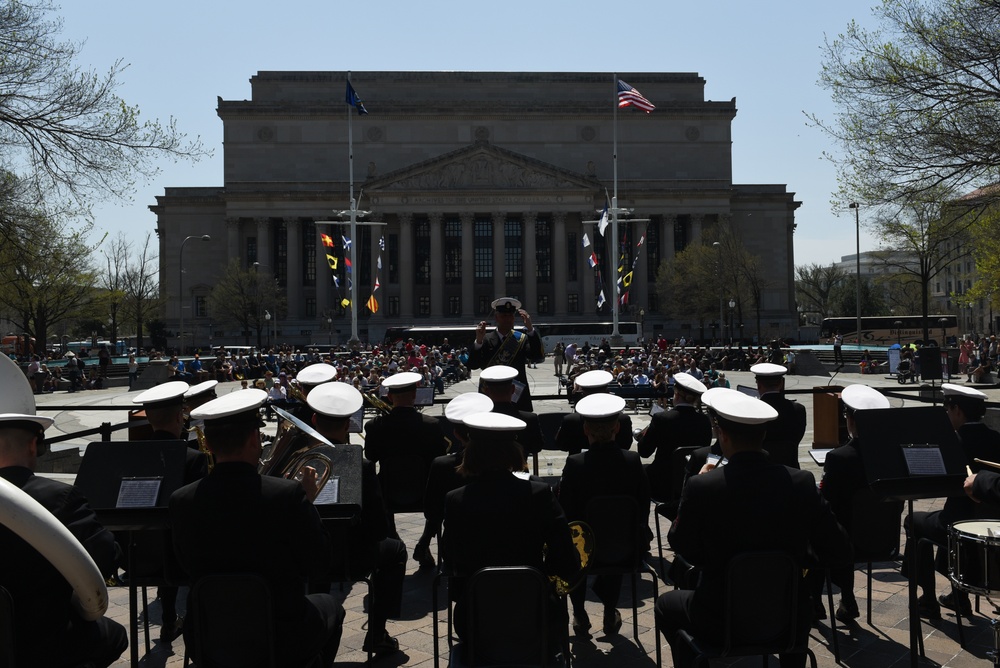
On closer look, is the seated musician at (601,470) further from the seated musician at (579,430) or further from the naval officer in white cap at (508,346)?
the naval officer in white cap at (508,346)

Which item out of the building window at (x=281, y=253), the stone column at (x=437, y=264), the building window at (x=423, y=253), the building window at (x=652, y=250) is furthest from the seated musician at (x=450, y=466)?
the building window at (x=652, y=250)

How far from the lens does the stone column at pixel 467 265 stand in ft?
283

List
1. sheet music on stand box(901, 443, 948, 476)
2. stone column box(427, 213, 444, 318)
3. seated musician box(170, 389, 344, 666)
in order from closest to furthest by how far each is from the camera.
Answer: seated musician box(170, 389, 344, 666)
sheet music on stand box(901, 443, 948, 476)
stone column box(427, 213, 444, 318)

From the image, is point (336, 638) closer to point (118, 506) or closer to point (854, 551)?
point (118, 506)

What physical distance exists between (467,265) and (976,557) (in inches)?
3221

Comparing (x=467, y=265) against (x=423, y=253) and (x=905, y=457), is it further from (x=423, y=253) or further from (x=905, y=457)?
(x=905, y=457)

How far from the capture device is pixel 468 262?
8669cm

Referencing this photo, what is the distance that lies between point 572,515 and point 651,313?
83.8m

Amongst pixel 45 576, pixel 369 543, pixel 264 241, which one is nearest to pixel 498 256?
pixel 264 241

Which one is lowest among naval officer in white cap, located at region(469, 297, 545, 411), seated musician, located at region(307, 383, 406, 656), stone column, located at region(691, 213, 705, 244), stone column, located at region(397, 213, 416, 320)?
seated musician, located at region(307, 383, 406, 656)

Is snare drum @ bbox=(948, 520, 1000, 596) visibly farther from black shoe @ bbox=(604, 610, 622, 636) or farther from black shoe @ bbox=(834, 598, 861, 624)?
black shoe @ bbox=(604, 610, 622, 636)

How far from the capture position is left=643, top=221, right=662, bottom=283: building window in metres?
90.8

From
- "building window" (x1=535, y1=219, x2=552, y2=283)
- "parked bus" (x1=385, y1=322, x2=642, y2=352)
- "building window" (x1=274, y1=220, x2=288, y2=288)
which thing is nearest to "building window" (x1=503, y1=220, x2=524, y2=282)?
"building window" (x1=535, y1=219, x2=552, y2=283)

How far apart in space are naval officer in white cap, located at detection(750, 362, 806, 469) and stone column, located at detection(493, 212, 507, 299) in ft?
252
